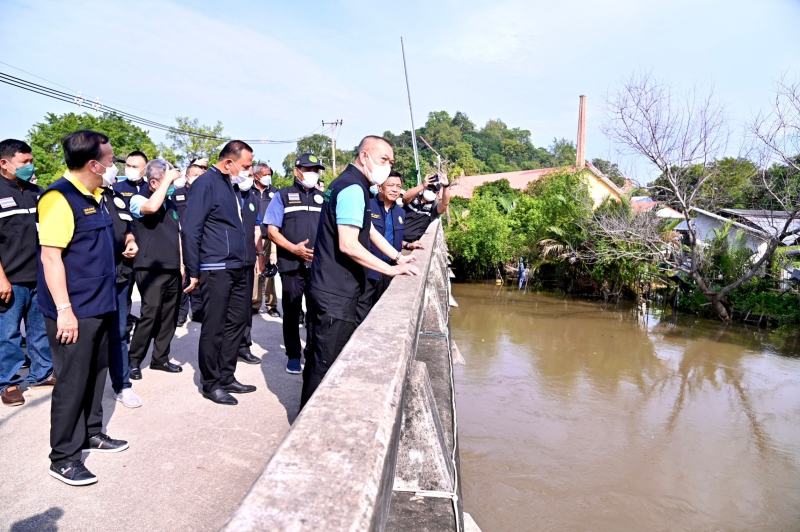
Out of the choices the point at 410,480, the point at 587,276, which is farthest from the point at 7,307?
the point at 587,276

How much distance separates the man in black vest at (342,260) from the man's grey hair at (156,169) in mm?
2199

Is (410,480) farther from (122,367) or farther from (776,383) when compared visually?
(776,383)

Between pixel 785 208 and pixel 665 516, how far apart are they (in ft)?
35.3

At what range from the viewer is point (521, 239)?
22.3 meters

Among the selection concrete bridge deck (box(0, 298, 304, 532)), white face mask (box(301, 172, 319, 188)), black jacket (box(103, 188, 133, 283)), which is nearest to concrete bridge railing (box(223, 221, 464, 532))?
concrete bridge deck (box(0, 298, 304, 532))

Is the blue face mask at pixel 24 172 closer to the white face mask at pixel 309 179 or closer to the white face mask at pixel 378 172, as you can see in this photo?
the white face mask at pixel 309 179

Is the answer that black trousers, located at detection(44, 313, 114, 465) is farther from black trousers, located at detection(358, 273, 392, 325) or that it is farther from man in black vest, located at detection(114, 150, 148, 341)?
man in black vest, located at detection(114, 150, 148, 341)

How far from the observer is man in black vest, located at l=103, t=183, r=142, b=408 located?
3996 millimetres

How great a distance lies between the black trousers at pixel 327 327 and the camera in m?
3.27

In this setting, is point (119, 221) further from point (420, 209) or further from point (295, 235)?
point (420, 209)

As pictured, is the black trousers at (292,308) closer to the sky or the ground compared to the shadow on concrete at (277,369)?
closer to the sky

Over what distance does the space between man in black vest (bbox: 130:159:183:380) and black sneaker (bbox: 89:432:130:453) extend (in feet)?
4.80

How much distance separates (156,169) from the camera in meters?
4.83

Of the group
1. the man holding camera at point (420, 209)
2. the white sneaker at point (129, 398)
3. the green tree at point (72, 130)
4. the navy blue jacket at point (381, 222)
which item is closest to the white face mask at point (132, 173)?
the white sneaker at point (129, 398)
